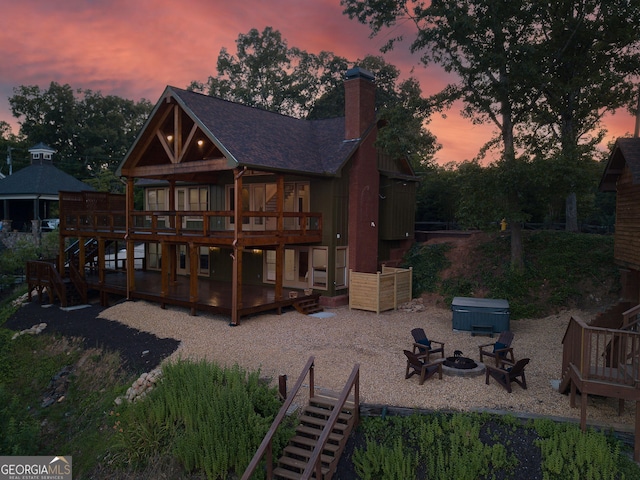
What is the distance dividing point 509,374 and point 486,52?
534 inches

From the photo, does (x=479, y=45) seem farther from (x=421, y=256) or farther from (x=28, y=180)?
(x=28, y=180)

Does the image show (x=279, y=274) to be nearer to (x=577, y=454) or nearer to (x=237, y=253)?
(x=237, y=253)

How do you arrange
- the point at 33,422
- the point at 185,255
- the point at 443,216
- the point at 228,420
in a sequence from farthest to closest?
the point at 443,216 < the point at 185,255 < the point at 33,422 < the point at 228,420

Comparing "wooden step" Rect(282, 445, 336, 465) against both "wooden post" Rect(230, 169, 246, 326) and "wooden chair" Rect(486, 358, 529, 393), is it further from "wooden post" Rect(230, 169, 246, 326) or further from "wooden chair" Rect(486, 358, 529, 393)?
"wooden post" Rect(230, 169, 246, 326)

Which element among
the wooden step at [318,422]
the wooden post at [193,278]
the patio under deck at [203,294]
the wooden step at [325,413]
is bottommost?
the wooden step at [318,422]

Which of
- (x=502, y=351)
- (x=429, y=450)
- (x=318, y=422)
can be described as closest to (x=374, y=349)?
(x=502, y=351)

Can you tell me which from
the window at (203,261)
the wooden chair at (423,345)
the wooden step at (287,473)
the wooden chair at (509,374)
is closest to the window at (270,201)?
the window at (203,261)

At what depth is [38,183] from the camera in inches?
1463

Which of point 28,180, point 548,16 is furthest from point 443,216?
point 28,180

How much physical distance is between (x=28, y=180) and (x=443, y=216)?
33780 millimetres

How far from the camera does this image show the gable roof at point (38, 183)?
3650 cm

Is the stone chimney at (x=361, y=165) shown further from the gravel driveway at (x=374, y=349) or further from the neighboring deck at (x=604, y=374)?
the neighboring deck at (x=604, y=374)

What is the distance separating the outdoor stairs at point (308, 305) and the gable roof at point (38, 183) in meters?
27.0

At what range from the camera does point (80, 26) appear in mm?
19844
